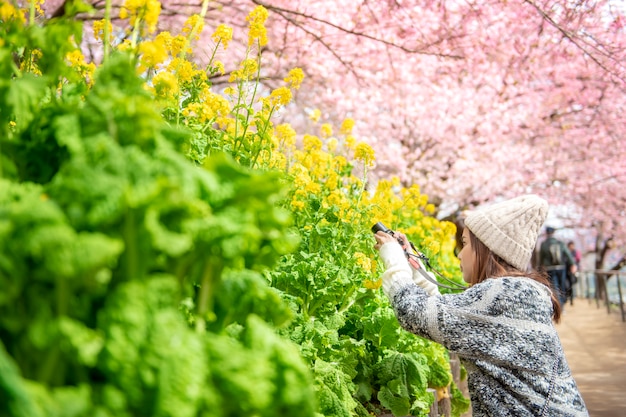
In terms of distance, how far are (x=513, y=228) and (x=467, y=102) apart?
10.4 meters

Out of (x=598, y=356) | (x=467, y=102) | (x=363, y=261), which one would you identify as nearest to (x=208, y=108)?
(x=363, y=261)

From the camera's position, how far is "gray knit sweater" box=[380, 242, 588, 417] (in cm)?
254

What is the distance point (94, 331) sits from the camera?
968mm

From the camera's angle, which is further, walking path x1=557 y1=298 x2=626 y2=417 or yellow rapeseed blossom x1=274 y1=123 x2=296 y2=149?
walking path x1=557 y1=298 x2=626 y2=417

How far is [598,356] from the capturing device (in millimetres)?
8711

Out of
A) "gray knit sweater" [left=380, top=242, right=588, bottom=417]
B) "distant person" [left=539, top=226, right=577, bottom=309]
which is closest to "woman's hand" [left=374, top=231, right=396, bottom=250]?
"gray knit sweater" [left=380, top=242, right=588, bottom=417]

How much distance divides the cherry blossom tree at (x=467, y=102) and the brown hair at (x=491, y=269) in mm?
5797

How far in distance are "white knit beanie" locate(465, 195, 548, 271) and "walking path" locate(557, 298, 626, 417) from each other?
3168mm

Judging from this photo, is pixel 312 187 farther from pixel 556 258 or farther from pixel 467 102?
pixel 556 258

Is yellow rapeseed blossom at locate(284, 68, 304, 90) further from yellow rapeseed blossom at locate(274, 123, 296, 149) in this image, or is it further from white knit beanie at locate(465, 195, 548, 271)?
white knit beanie at locate(465, 195, 548, 271)

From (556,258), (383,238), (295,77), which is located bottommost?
(556,258)

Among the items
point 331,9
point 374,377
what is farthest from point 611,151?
point 374,377

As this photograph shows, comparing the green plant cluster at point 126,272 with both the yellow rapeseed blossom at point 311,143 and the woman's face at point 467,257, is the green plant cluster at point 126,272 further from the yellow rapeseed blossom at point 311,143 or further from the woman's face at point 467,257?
the yellow rapeseed blossom at point 311,143

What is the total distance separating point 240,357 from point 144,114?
384 millimetres
